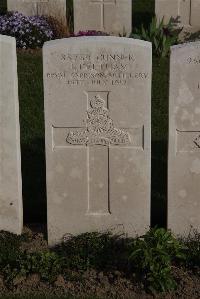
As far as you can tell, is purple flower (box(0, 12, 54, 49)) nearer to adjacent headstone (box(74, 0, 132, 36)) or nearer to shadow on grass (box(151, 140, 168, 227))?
adjacent headstone (box(74, 0, 132, 36))

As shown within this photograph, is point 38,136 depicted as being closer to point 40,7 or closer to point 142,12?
point 40,7

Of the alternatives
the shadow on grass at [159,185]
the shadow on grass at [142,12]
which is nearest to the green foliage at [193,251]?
the shadow on grass at [159,185]

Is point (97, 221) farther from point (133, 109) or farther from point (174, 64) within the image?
point (174, 64)

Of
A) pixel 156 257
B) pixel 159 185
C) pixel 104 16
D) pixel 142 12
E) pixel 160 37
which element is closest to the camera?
pixel 156 257

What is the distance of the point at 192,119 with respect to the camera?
599 cm

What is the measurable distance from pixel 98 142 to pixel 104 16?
745 cm

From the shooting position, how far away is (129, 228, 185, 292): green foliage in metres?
5.60

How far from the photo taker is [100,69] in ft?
19.4

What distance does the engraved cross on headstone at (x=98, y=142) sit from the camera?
602cm

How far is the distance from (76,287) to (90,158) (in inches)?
45.9

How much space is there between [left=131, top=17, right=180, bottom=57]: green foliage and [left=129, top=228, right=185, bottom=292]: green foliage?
6042 mm

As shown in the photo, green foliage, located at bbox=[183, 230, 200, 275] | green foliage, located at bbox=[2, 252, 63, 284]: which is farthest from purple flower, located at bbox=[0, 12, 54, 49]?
green foliage, located at bbox=[2, 252, 63, 284]

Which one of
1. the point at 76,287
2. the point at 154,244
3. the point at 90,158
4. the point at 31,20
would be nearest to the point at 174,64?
the point at 90,158

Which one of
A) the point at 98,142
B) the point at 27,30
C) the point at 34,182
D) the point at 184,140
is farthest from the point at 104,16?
the point at 184,140
